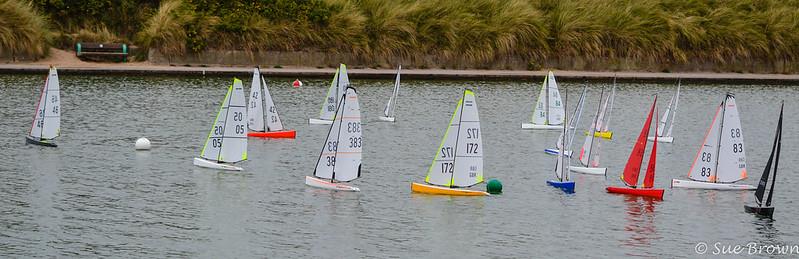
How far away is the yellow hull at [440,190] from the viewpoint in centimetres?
3378

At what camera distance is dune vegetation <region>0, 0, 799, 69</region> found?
64375 mm

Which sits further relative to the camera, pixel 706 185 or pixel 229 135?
pixel 229 135

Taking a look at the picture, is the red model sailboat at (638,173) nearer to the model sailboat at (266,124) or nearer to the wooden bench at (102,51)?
the model sailboat at (266,124)

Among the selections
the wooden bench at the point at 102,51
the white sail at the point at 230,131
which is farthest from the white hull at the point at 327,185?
the wooden bench at the point at 102,51

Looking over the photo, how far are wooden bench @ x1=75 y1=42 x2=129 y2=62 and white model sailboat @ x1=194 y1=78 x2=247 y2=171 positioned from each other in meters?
27.1

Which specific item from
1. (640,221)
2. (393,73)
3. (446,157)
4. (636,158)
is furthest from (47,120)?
(393,73)

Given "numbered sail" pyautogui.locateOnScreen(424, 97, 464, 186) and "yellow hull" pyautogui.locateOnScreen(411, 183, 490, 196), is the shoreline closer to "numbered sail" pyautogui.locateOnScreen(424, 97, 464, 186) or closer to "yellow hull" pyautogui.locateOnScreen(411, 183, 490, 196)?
"yellow hull" pyautogui.locateOnScreen(411, 183, 490, 196)

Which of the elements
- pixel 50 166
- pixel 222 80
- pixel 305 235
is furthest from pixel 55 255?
pixel 222 80

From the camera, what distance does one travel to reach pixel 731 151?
35906 millimetres

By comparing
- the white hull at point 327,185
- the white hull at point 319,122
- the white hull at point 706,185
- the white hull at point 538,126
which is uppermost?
the white hull at point 538,126

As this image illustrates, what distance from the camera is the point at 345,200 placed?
33094 millimetres

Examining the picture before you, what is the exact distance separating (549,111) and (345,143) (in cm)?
1686

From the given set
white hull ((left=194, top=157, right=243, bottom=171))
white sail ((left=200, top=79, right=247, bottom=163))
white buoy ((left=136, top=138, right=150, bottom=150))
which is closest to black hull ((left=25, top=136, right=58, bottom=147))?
white buoy ((left=136, top=138, right=150, bottom=150))

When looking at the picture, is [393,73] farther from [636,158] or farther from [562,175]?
[636,158]
